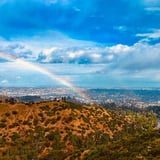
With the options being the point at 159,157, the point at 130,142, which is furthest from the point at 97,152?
the point at 159,157

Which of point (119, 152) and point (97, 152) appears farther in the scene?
point (97, 152)

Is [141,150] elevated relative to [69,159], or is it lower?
elevated

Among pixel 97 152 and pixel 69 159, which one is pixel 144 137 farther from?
pixel 69 159

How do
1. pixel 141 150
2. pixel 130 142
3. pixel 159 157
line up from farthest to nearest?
pixel 130 142, pixel 141 150, pixel 159 157

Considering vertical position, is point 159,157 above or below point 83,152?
above

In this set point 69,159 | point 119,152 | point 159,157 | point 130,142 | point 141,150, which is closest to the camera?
point 159,157

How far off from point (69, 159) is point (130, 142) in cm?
2523

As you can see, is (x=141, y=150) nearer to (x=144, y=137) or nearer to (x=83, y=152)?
(x=144, y=137)

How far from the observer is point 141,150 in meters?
103

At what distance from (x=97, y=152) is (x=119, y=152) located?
52.2 feet

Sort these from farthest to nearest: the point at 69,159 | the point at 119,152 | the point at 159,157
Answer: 1. the point at 69,159
2. the point at 119,152
3. the point at 159,157

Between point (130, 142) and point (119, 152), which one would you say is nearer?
point (119, 152)

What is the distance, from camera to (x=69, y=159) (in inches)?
5330

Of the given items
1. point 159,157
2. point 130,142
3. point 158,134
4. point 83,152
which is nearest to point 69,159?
point 83,152
